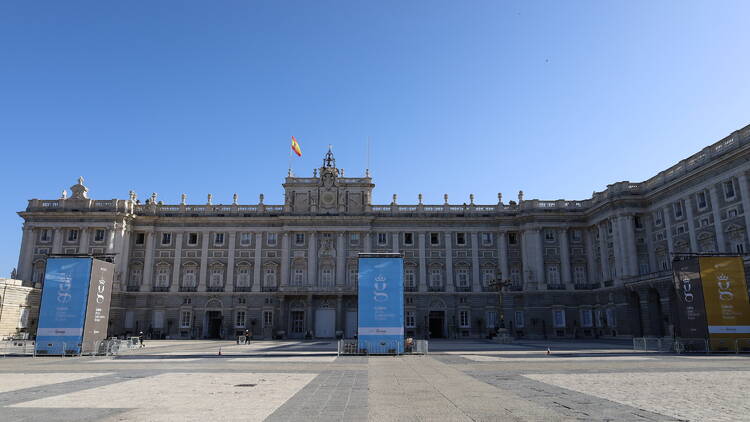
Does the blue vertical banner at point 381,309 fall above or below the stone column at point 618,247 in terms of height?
below

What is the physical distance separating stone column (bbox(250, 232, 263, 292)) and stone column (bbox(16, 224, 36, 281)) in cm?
2653

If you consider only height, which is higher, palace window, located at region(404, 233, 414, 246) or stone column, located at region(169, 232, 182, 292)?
palace window, located at region(404, 233, 414, 246)

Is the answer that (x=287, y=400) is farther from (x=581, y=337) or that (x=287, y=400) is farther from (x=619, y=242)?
(x=581, y=337)

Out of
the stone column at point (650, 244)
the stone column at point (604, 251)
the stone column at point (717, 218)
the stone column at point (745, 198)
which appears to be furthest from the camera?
the stone column at point (604, 251)

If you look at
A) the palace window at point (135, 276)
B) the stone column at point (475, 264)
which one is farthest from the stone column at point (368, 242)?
the palace window at point (135, 276)

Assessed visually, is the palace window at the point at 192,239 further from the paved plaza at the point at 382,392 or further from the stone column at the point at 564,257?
the stone column at the point at 564,257

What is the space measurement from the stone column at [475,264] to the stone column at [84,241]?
47268 mm

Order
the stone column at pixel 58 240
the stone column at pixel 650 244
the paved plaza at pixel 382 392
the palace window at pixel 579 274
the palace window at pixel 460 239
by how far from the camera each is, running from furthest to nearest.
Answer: the palace window at pixel 460 239, the stone column at pixel 58 240, the palace window at pixel 579 274, the stone column at pixel 650 244, the paved plaza at pixel 382 392

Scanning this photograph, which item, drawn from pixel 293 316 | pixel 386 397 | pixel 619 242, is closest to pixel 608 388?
pixel 386 397

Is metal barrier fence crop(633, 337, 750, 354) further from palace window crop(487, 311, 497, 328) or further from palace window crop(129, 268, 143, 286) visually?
palace window crop(129, 268, 143, 286)

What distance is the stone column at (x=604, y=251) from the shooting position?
5700cm

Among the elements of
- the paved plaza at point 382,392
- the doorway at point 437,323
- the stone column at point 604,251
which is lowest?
the paved plaza at point 382,392

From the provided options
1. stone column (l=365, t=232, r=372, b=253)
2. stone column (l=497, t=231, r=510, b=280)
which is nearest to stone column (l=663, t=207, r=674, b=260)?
stone column (l=497, t=231, r=510, b=280)

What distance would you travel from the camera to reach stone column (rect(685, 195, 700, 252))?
148ft
